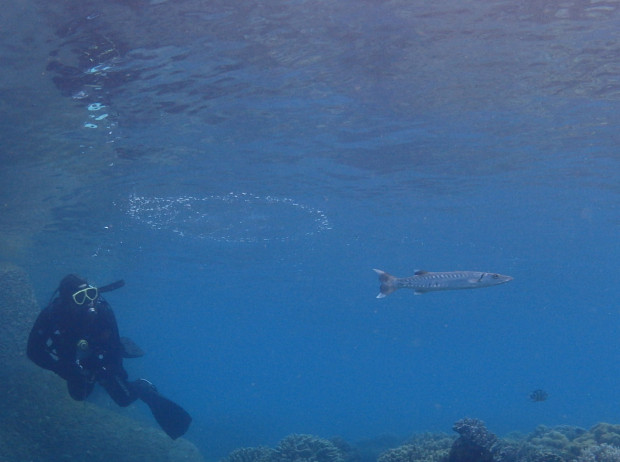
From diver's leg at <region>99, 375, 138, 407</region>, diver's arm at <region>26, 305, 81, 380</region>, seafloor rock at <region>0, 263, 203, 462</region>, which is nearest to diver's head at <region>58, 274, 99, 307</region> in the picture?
diver's arm at <region>26, 305, 81, 380</region>

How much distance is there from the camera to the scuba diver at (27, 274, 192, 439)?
879 centimetres

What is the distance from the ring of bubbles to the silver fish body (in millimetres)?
18191

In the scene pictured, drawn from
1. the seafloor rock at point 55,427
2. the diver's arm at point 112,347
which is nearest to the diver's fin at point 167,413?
the diver's arm at point 112,347

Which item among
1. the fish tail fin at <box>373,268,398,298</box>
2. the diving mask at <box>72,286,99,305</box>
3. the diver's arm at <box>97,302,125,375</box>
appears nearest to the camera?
the fish tail fin at <box>373,268,398,298</box>

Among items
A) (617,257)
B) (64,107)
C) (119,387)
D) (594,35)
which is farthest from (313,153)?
(617,257)

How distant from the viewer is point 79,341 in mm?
8898

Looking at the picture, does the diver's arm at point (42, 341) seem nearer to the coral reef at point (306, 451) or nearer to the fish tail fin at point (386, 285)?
the fish tail fin at point (386, 285)

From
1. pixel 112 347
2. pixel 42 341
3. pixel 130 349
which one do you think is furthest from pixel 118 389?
pixel 42 341

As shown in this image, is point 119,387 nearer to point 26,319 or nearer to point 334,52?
point 334,52

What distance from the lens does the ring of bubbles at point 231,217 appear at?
26.1 meters

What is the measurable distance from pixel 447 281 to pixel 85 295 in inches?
256

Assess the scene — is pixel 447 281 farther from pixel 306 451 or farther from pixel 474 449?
pixel 306 451

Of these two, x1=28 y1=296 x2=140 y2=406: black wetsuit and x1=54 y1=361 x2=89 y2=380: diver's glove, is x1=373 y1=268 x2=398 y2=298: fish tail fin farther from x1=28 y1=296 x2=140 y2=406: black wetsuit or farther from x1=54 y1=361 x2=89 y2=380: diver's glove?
x1=54 y1=361 x2=89 y2=380: diver's glove

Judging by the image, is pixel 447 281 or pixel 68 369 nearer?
pixel 447 281
